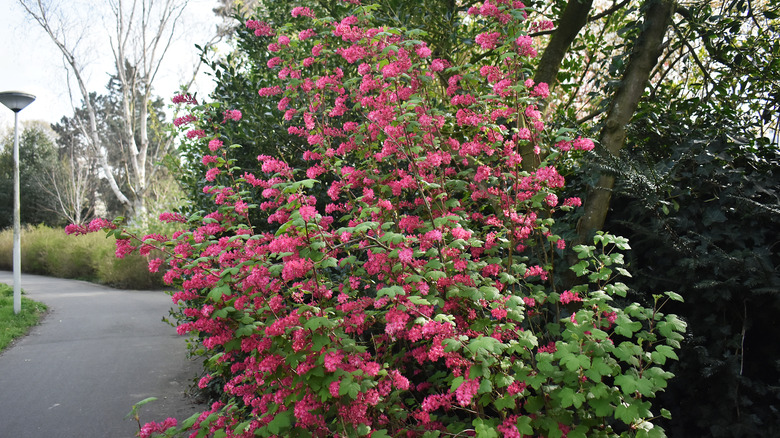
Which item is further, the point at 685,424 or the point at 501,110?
the point at 685,424

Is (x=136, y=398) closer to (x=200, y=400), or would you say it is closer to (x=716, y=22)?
(x=200, y=400)

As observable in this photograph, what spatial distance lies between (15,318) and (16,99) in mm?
4699

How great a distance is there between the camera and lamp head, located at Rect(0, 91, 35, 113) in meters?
10.6

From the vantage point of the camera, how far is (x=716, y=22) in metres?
4.07

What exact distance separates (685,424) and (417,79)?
270 cm

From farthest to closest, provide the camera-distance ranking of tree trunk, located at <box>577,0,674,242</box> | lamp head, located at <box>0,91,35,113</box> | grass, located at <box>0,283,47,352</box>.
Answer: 1. lamp head, located at <box>0,91,35,113</box>
2. grass, located at <box>0,283,47,352</box>
3. tree trunk, located at <box>577,0,674,242</box>

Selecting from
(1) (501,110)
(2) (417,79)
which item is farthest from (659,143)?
(2) (417,79)

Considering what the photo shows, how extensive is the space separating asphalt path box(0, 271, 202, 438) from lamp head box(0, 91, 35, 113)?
459 centimetres

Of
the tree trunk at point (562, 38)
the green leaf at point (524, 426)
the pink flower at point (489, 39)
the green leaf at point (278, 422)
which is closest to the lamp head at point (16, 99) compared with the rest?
the tree trunk at point (562, 38)

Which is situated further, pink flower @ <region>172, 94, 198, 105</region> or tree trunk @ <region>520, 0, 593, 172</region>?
pink flower @ <region>172, 94, 198, 105</region>

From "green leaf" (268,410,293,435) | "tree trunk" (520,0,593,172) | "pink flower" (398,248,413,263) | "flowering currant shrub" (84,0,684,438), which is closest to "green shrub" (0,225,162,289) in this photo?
"flowering currant shrub" (84,0,684,438)

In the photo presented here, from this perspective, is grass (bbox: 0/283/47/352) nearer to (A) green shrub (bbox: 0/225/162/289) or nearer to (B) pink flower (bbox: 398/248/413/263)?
(A) green shrub (bbox: 0/225/162/289)

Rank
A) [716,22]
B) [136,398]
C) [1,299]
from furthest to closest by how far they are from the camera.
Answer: [1,299] → [136,398] → [716,22]

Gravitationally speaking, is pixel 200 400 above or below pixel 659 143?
below
